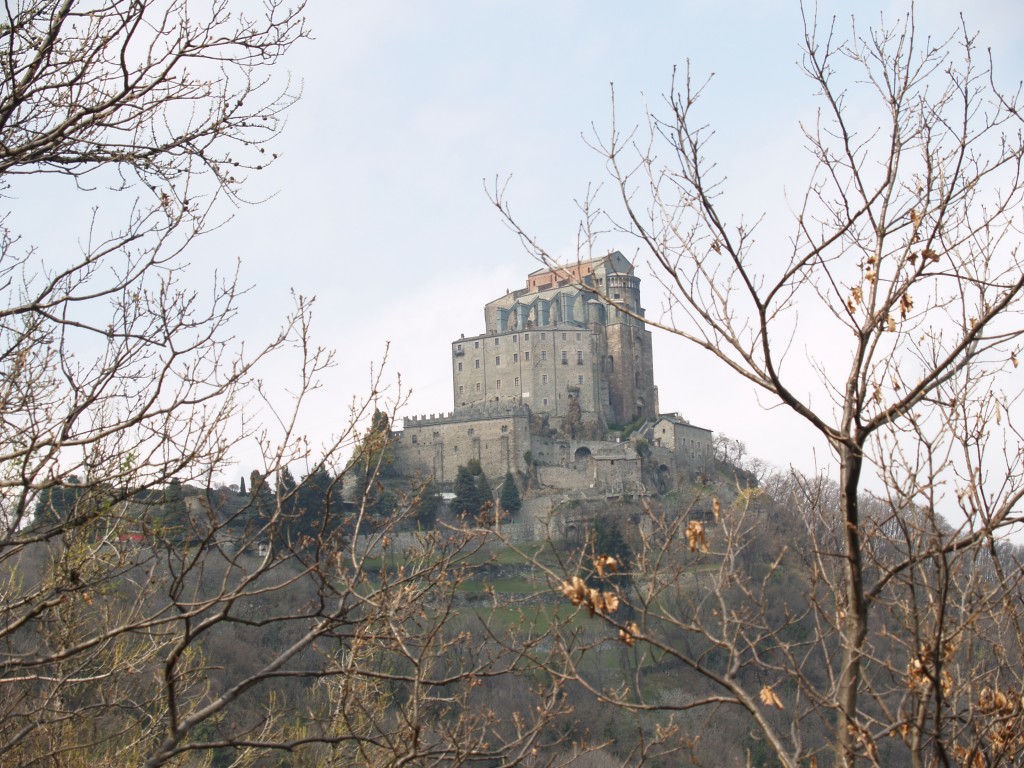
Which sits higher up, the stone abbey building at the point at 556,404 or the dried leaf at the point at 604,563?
the stone abbey building at the point at 556,404

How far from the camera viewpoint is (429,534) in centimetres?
716

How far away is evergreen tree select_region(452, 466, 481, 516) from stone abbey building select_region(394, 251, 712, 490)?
3.58 meters

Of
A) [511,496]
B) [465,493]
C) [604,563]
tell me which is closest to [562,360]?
[511,496]

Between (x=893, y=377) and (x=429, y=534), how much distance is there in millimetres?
3465

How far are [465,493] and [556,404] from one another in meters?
10.8

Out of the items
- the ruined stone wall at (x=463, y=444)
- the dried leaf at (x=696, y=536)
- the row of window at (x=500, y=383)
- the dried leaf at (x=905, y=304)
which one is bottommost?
the dried leaf at (x=696, y=536)

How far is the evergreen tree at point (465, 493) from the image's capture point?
57.4m

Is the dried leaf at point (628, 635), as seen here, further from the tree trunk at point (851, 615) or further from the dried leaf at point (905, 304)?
the dried leaf at point (905, 304)

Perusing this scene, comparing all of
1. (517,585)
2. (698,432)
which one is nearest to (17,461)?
(517,585)

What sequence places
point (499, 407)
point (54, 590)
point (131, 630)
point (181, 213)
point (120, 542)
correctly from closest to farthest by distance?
point (131, 630) < point (54, 590) < point (181, 213) < point (120, 542) < point (499, 407)

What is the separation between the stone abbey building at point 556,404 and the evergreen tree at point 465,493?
3.58m

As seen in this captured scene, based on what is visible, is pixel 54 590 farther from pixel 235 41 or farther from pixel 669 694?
pixel 669 694

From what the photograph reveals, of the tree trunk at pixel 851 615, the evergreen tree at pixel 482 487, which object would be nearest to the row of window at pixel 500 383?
the evergreen tree at pixel 482 487

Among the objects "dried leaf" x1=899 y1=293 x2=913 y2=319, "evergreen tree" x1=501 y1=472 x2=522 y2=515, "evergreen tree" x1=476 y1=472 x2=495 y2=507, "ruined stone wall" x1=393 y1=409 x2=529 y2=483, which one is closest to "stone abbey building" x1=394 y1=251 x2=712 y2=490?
"ruined stone wall" x1=393 y1=409 x2=529 y2=483
